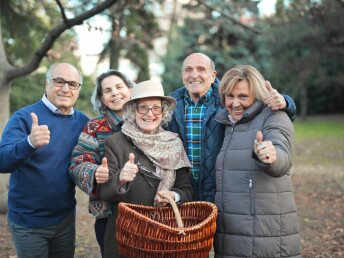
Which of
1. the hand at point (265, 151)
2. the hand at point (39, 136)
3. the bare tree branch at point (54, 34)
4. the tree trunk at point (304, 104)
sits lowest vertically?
the hand at point (265, 151)

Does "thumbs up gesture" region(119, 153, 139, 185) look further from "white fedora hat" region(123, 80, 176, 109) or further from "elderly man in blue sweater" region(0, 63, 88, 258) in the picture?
"elderly man in blue sweater" region(0, 63, 88, 258)

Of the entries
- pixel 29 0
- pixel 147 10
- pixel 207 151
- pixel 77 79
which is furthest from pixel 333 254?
pixel 147 10

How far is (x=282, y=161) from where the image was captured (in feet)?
9.76

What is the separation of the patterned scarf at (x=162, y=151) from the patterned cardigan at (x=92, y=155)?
31 centimetres

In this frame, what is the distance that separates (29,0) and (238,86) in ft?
21.3

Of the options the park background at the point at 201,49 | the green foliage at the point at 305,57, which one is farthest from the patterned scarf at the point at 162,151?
the green foliage at the point at 305,57

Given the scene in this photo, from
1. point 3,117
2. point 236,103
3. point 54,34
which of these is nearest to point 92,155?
point 236,103

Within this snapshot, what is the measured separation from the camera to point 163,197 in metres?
3.24

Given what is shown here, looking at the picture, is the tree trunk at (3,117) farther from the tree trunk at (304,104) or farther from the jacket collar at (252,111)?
the tree trunk at (304,104)

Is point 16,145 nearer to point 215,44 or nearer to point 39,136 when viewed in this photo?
point 39,136

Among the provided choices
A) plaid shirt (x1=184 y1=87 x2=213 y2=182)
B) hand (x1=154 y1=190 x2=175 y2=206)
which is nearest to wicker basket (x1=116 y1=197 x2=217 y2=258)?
hand (x1=154 y1=190 x2=175 y2=206)

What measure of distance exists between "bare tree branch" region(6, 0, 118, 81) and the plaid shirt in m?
2.14

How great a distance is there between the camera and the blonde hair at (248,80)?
11.0ft

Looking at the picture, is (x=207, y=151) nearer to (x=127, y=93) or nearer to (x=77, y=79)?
(x=127, y=93)
